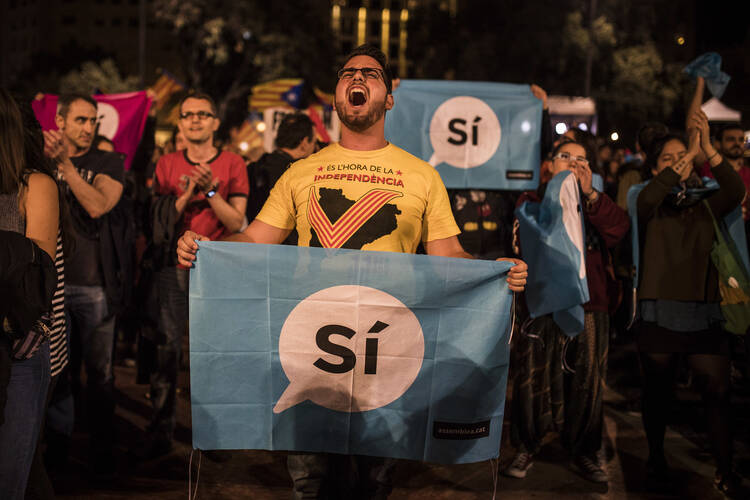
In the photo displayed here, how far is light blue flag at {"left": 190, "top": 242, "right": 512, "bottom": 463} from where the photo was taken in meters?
3.58

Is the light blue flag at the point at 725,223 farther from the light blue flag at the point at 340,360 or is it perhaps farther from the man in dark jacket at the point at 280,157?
the man in dark jacket at the point at 280,157

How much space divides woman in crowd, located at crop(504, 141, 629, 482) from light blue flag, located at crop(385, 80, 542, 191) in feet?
3.93

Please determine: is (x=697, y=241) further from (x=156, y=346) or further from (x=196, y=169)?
(x=156, y=346)

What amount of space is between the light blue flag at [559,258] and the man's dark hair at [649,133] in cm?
111

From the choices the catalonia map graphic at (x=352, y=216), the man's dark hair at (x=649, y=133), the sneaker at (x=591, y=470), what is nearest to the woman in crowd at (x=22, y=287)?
the catalonia map graphic at (x=352, y=216)

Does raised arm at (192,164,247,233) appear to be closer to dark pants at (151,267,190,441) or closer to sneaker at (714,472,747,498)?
dark pants at (151,267,190,441)

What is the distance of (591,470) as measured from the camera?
18.1 ft

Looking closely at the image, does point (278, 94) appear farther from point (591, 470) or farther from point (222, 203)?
point (591, 470)

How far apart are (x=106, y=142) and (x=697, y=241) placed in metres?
6.09

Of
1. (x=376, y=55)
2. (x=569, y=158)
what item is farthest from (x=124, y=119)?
(x=376, y=55)

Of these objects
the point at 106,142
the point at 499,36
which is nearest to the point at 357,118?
the point at 106,142

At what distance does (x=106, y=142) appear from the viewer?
868 centimetres

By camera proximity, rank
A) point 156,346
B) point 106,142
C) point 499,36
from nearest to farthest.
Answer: point 156,346 → point 106,142 → point 499,36

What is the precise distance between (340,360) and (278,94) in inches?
623
